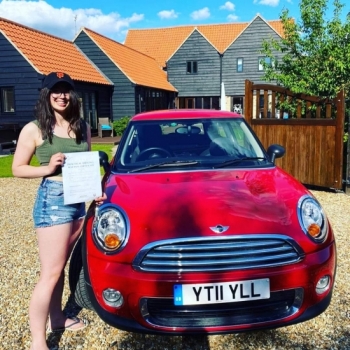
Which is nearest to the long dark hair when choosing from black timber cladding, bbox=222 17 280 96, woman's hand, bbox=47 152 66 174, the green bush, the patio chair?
woman's hand, bbox=47 152 66 174

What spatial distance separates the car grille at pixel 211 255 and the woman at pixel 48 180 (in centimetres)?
61

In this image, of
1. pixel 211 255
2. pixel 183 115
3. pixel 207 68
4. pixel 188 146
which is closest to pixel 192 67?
pixel 207 68

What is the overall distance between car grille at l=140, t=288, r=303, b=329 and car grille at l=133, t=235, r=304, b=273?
0.22 meters

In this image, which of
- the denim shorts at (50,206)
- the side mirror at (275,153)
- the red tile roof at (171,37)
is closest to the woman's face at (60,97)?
the denim shorts at (50,206)

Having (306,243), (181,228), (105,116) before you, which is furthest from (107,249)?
(105,116)

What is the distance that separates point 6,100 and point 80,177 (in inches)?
719

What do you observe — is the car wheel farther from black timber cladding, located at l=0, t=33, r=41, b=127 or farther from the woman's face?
black timber cladding, located at l=0, t=33, r=41, b=127

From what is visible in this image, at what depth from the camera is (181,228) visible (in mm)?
2506

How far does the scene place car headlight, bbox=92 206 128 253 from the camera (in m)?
2.55

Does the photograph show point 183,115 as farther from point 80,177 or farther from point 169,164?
point 80,177

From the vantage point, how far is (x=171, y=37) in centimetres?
4062

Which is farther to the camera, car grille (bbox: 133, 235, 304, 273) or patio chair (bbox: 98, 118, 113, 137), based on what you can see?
patio chair (bbox: 98, 118, 113, 137)

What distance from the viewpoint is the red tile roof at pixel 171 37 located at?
1457 inches

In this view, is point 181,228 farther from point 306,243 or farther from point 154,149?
point 154,149
